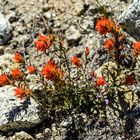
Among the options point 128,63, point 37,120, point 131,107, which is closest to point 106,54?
point 128,63

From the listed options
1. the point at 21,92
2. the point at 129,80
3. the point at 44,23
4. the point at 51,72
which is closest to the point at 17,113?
the point at 21,92

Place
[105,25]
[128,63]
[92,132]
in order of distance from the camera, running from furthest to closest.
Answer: [128,63] < [92,132] < [105,25]

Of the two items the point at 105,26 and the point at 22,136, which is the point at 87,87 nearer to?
the point at 105,26

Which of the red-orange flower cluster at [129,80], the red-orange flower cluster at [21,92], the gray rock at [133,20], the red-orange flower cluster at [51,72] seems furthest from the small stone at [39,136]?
the gray rock at [133,20]

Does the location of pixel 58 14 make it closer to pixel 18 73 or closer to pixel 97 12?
pixel 97 12

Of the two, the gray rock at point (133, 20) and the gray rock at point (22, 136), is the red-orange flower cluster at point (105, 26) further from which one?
the gray rock at point (22, 136)
